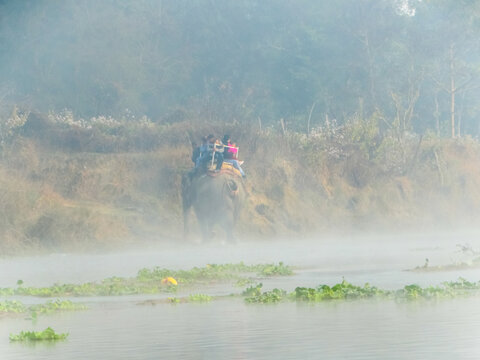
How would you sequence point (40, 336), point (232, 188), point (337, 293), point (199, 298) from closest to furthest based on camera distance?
point (40, 336), point (337, 293), point (199, 298), point (232, 188)

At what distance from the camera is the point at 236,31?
2539 inches

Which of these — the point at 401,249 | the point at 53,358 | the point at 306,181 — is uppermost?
the point at 306,181

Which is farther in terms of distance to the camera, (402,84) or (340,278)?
(402,84)

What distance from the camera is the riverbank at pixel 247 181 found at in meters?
32.1

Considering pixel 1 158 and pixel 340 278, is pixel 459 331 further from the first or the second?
pixel 1 158

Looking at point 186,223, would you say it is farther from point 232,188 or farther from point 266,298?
point 266,298

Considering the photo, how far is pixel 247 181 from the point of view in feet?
Answer: 124

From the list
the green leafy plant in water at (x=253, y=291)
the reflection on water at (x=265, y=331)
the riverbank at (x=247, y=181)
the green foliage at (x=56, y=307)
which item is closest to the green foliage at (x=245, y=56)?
the riverbank at (x=247, y=181)

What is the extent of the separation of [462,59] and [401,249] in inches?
1310

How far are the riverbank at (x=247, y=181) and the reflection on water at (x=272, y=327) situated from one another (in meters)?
7.15

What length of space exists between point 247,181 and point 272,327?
22995mm

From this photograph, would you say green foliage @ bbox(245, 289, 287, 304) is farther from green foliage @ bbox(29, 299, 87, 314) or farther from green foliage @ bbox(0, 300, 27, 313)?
green foliage @ bbox(0, 300, 27, 313)

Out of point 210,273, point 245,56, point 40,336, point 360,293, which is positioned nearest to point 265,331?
point 40,336

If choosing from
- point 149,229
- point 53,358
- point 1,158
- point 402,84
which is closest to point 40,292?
point 53,358
